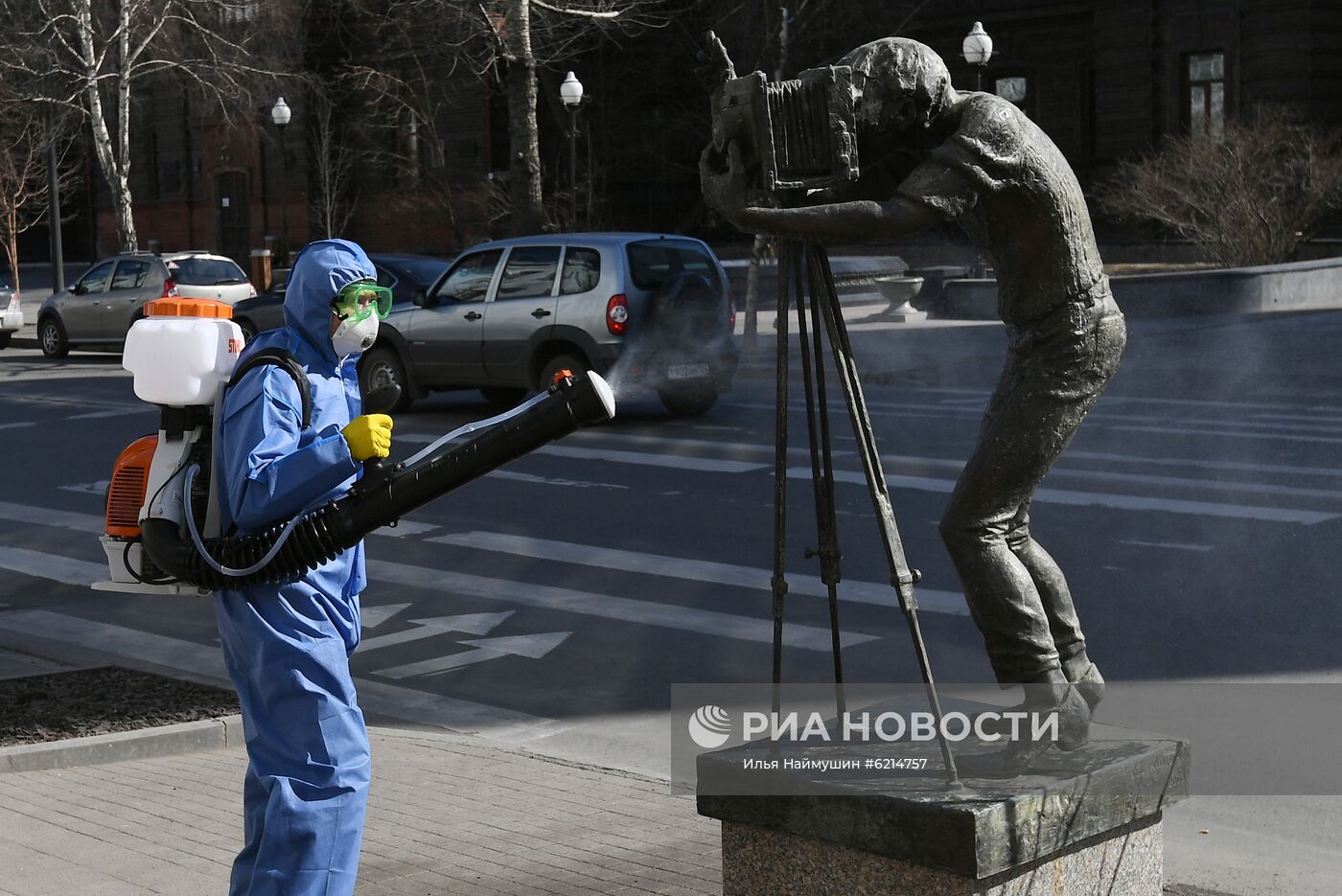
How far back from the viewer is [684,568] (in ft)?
33.4

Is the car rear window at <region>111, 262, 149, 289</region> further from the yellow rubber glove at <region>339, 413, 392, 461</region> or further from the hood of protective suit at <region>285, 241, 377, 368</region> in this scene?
the yellow rubber glove at <region>339, 413, 392, 461</region>

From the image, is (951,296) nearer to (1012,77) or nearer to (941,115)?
(1012,77)

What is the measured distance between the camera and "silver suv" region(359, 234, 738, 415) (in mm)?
16516

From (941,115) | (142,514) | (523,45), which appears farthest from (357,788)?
(523,45)

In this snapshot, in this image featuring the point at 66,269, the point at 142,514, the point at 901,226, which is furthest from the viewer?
the point at 66,269

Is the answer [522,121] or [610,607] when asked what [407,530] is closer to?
[610,607]

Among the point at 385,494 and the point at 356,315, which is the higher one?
the point at 356,315

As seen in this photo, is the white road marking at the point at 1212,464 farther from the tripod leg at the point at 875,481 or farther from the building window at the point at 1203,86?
the building window at the point at 1203,86

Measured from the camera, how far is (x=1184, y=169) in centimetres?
2767

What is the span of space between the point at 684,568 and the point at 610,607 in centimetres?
96

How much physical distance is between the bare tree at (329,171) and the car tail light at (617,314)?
2630cm

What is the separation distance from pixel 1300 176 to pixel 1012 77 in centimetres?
1558

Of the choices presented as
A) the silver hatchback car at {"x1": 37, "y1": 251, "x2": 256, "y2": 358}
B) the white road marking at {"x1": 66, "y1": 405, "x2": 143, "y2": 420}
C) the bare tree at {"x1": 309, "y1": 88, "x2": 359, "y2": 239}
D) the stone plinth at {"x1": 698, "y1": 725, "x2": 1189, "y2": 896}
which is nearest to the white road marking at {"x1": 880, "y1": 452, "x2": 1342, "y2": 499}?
the stone plinth at {"x1": 698, "y1": 725, "x2": 1189, "y2": 896}

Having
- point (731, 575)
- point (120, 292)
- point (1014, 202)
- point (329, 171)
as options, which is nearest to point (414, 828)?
point (1014, 202)
